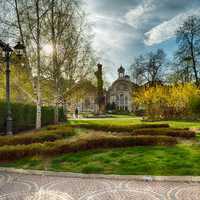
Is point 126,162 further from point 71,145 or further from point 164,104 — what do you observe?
point 164,104

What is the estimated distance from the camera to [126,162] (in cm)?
704

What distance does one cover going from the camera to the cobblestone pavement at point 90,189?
4.62 metres

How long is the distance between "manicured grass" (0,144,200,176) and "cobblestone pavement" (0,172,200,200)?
0.69m

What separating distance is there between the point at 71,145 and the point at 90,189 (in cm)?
357

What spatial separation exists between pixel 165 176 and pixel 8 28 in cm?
1468

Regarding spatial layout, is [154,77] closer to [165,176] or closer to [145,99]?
[145,99]

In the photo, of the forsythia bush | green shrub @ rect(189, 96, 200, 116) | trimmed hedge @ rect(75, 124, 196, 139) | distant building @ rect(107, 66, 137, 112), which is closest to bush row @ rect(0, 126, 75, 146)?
trimmed hedge @ rect(75, 124, 196, 139)

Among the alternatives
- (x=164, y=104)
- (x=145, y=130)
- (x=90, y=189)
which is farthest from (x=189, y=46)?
(x=90, y=189)

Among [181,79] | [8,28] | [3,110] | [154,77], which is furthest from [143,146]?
[154,77]

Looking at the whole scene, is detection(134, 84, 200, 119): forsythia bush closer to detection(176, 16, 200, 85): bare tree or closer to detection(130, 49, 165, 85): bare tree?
detection(176, 16, 200, 85): bare tree

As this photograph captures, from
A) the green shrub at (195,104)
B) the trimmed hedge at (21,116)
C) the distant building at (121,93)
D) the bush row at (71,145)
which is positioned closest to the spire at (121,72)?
the distant building at (121,93)

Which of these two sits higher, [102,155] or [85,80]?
[85,80]

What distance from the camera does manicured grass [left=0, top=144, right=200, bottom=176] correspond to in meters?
6.26

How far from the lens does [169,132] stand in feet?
40.6
